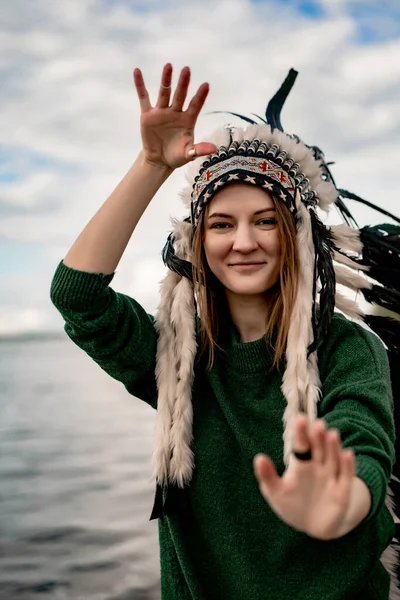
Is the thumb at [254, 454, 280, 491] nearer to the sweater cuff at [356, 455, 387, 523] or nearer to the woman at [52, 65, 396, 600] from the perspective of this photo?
the sweater cuff at [356, 455, 387, 523]

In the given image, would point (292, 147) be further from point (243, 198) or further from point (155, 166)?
point (155, 166)

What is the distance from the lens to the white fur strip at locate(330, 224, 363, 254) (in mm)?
2385

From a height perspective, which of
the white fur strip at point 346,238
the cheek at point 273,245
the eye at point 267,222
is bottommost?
the cheek at point 273,245

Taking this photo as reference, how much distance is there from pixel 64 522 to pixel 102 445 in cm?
194

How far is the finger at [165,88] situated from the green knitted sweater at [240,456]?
1.79 feet

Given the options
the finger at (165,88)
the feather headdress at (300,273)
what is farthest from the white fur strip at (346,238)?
the finger at (165,88)

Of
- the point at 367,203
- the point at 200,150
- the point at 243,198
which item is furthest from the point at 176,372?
the point at 367,203

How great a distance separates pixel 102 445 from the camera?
257 inches

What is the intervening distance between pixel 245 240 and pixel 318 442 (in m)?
0.90

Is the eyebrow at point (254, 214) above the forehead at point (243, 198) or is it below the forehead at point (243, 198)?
below

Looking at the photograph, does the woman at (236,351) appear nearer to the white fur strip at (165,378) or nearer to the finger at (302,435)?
the white fur strip at (165,378)

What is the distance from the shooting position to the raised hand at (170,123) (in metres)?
2.09

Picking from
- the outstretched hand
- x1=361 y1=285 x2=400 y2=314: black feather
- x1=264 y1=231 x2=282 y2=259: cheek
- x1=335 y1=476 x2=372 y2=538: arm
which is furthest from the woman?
the outstretched hand

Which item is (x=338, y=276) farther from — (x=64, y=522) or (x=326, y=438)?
(x=64, y=522)
